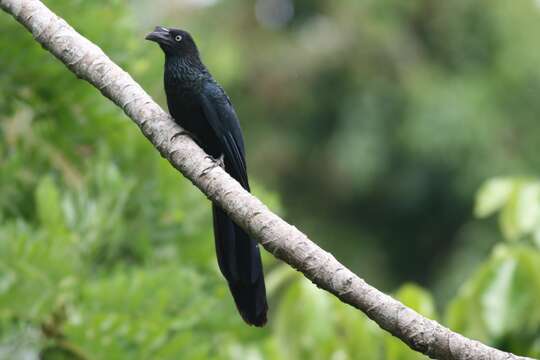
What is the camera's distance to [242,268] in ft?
13.0

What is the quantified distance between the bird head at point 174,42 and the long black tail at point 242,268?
2.93ft

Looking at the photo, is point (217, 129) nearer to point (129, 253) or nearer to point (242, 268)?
point (242, 268)

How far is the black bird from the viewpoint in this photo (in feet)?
12.9

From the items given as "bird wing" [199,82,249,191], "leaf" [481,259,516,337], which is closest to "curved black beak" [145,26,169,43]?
"bird wing" [199,82,249,191]

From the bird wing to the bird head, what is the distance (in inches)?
8.2

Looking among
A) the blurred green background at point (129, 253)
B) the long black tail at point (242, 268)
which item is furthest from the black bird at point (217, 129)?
the blurred green background at point (129, 253)

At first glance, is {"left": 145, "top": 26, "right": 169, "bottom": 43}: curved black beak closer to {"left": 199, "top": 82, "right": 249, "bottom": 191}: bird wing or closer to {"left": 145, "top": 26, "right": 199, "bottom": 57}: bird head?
{"left": 145, "top": 26, "right": 199, "bottom": 57}: bird head

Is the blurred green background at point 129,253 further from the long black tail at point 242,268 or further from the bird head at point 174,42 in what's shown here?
the bird head at point 174,42

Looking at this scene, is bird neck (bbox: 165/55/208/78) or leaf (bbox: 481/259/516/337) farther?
leaf (bbox: 481/259/516/337)

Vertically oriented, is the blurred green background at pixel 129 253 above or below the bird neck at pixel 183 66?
below

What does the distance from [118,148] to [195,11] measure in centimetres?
829

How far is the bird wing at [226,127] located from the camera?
430 cm

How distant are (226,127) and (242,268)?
0.77 metres

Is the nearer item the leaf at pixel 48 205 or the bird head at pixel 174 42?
the bird head at pixel 174 42
